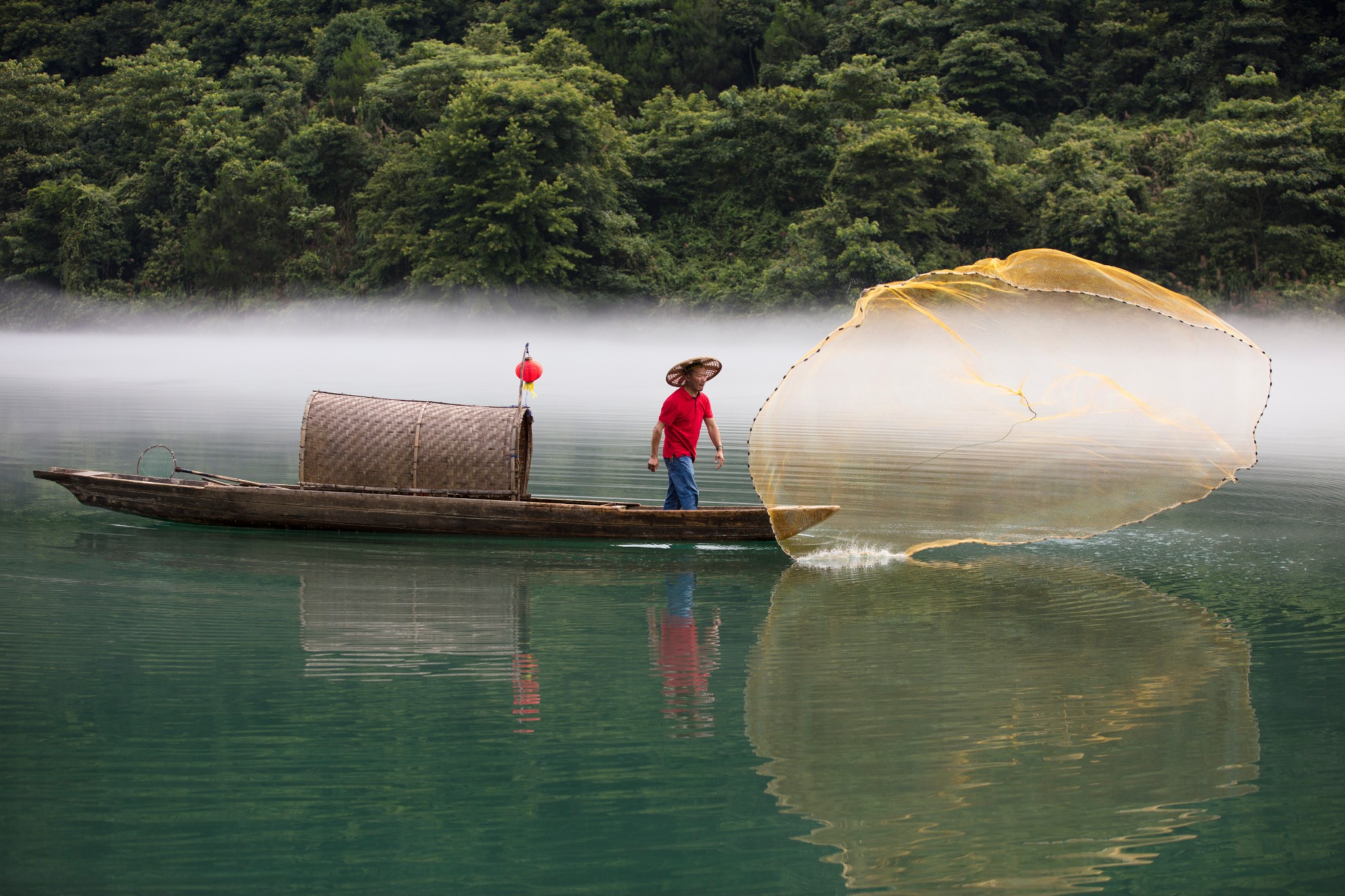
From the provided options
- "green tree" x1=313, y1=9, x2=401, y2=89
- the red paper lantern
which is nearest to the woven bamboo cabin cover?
the red paper lantern

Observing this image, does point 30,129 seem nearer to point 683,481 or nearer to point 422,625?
point 683,481

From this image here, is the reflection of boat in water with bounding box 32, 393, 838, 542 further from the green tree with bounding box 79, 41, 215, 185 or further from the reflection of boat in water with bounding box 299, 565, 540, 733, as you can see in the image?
the green tree with bounding box 79, 41, 215, 185

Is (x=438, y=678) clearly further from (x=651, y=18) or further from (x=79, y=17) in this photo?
(x=79, y=17)

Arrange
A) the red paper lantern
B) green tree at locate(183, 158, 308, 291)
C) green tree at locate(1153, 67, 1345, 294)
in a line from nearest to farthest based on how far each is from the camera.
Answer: the red paper lantern → green tree at locate(1153, 67, 1345, 294) → green tree at locate(183, 158, 308, 291)

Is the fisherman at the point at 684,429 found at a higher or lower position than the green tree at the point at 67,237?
lower

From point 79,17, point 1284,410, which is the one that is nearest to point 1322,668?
point 1284,410

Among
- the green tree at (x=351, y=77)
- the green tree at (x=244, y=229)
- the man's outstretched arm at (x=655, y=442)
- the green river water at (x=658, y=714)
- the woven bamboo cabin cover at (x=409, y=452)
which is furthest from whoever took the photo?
the green tree at (x=351, y=77)

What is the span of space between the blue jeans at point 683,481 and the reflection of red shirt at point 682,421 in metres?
0.05

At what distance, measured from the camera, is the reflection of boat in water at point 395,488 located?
1084 centimetres

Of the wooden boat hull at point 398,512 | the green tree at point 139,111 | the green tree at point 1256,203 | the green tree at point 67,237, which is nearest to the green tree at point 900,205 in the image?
the green tree at point 1256,203

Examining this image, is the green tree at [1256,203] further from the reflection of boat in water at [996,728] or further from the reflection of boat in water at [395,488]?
the reflection of boat in water at [996,728]

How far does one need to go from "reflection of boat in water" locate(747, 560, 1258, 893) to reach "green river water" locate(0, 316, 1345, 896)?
0.02 meters

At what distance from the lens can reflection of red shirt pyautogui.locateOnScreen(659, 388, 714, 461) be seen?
35.7 feet

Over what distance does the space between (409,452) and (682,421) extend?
2.31 m
